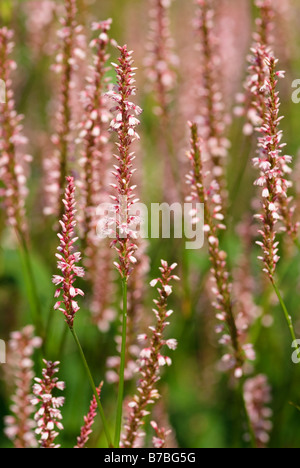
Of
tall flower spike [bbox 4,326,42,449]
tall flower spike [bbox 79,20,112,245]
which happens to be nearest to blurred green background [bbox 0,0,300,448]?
tall flower spike [bbox 4,326,42,449]

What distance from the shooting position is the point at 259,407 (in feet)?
8.48

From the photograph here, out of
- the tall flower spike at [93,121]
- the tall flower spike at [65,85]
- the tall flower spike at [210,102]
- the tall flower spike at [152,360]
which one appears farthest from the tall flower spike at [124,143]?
the tall flower spike at [210,102]

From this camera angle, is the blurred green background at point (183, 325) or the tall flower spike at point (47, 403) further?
the blurred green background at point (183, 325)

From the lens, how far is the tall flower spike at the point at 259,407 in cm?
245

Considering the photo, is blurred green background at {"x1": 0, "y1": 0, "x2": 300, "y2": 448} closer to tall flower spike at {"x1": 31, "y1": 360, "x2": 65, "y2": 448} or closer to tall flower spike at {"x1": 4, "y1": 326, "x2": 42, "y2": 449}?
tall flower spike at {"x1": 4, "y1": 326, "x2": 42, "y2": 449}

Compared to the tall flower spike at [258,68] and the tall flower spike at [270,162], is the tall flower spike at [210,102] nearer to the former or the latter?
the tall flower spike at [258,68]

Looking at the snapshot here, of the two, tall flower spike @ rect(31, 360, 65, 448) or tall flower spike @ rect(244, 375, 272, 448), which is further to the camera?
tall flower spike @ rect(244, 375, 272, 448)

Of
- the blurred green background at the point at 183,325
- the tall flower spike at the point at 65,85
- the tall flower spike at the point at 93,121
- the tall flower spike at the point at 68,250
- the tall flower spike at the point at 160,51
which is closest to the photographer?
the tall flower spike at the point at 68,250

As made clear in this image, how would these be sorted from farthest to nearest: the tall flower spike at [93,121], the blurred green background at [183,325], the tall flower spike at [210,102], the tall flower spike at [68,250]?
the blurred green background at [183,325] → the tall flower spike at [210,102] → the tall flower spike at [93,121] → the tall flower spike at [68,250]

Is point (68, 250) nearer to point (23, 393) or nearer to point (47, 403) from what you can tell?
point (47, 403)

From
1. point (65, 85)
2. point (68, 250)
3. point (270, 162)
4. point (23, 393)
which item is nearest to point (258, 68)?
point (270, 162)

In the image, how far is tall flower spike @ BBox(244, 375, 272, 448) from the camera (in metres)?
2.45
